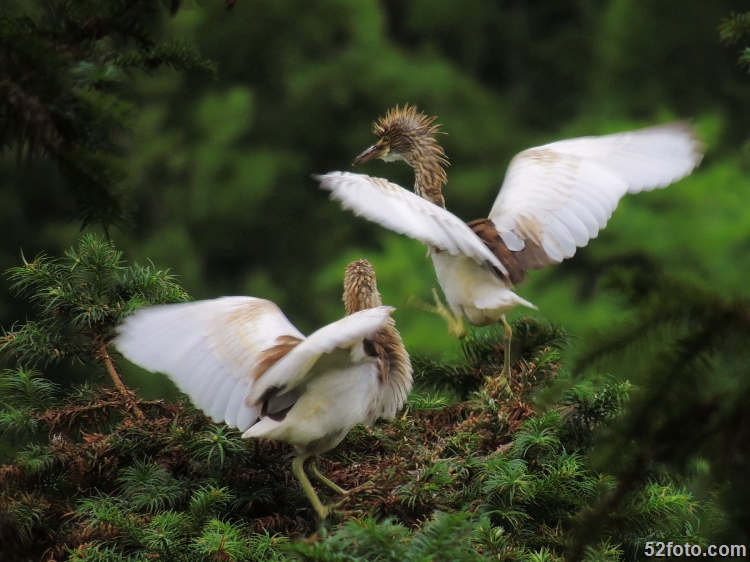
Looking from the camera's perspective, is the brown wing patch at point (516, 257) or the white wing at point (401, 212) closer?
the white wing at point (401, 212)

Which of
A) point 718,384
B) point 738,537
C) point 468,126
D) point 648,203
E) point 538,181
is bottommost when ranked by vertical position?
point 738,537

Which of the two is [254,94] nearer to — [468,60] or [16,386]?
[468,60]

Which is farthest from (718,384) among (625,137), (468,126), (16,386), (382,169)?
(468,126)

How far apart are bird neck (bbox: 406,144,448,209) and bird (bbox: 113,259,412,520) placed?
1.64 metres

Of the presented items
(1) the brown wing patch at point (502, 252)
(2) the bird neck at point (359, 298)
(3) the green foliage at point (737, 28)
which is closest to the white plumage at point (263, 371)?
(2) the bird neck at point (359, 298)

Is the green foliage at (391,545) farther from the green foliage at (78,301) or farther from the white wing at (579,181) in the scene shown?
the white wing at (579,181)

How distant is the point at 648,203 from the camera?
16.7m

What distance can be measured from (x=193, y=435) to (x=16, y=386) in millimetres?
706

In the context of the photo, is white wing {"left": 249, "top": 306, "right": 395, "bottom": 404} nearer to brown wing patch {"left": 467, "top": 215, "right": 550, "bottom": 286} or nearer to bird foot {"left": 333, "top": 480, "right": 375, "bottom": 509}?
bird foot {"left": 333, "top": 480, "right": 375, "bottom": 509}

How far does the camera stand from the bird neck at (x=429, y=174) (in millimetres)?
5539

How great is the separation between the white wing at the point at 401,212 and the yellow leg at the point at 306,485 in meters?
0.79

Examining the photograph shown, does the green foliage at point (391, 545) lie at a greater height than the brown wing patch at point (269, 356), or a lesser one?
lesser

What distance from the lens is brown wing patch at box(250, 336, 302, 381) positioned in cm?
380

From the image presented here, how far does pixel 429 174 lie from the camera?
18.2ft
